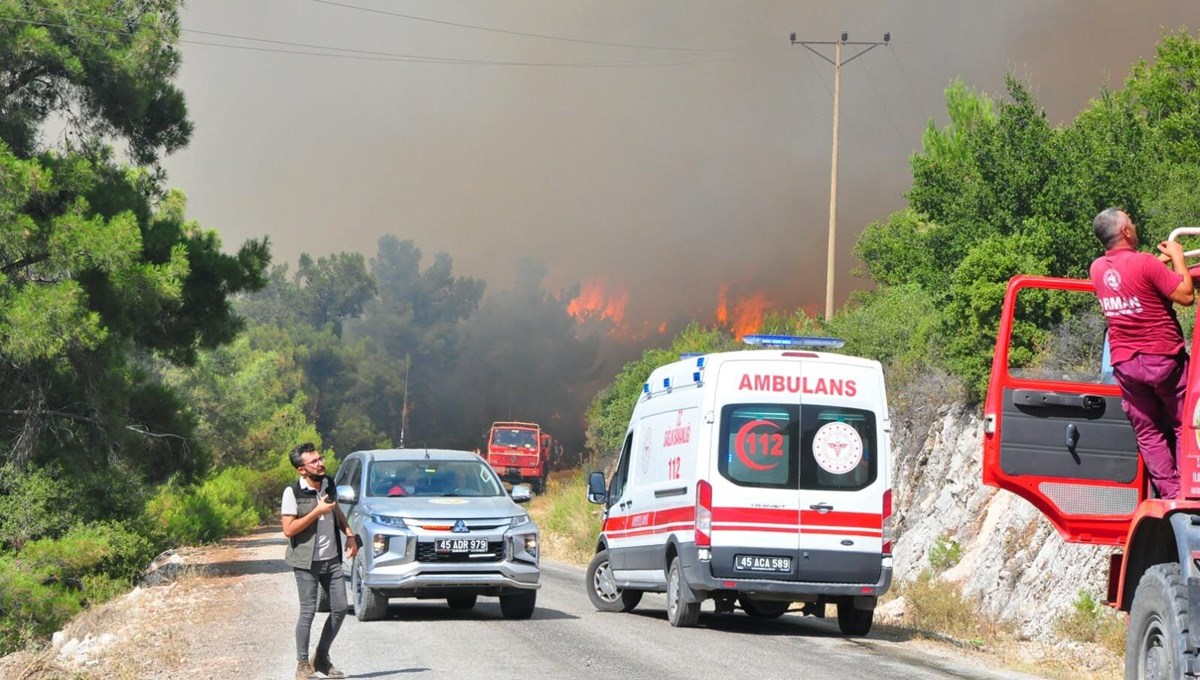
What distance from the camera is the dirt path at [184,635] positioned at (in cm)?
1188

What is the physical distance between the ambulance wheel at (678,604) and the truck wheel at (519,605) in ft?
5.45

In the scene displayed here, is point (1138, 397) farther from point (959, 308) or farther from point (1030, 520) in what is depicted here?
point (959, 308)

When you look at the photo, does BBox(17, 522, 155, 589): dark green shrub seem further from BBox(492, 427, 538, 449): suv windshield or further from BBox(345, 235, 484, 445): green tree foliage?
BBox(345, 235, 484, 445): green tree foliage

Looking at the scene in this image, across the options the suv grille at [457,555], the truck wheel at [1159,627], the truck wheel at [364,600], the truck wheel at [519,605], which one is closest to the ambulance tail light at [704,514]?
the suv grille at [457,555]

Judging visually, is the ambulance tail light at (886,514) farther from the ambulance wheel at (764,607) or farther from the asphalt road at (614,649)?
the ambulance wheel at (764,607)

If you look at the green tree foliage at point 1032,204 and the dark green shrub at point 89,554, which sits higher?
the green tree foliage at point 1032,204

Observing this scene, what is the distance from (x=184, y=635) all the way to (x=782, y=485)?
6.36 meters

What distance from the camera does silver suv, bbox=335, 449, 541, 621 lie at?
48.2 ft

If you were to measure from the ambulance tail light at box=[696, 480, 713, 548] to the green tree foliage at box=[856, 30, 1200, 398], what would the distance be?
10661mm

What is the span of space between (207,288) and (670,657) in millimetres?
18274

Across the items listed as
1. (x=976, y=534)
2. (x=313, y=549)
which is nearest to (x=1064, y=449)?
(x=313, y=549)

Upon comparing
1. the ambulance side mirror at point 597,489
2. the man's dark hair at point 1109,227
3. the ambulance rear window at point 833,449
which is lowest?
the ambulance side mirror at point 597,489

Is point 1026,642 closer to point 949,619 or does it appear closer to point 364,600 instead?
point 949,619

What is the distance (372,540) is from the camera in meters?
14.7
